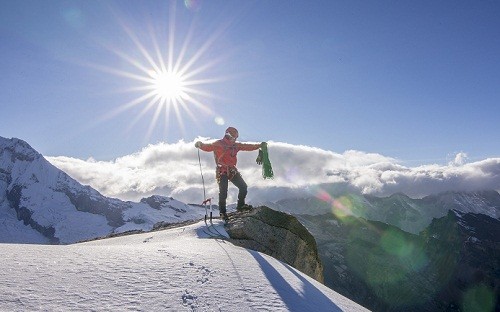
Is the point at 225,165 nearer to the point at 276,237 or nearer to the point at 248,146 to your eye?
the point at 248,146

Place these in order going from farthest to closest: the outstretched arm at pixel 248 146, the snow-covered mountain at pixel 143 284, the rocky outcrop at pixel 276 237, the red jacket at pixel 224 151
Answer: the outstretched arm at pixel 248 146 → the red jacket at pixel 224 151 → the rocky outcrop at pixel 276 237 → the snow-covered mountain at pixel 143 284

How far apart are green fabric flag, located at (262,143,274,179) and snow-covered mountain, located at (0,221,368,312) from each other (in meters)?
8.45

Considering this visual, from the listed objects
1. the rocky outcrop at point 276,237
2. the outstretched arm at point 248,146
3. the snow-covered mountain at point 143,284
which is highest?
the outstretched arm at point 248,146

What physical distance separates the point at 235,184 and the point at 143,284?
400 inches

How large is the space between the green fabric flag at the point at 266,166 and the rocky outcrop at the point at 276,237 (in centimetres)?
149

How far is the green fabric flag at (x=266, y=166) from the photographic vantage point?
15500 millimetres

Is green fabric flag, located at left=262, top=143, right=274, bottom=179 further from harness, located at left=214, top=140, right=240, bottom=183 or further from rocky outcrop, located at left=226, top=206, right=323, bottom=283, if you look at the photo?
rocky outcrop, located at left=226, top=206, right=323, bottom=283

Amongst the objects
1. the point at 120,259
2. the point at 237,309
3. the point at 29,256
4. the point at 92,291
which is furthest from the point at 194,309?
the point at 29,256

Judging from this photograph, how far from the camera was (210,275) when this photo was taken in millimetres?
6039

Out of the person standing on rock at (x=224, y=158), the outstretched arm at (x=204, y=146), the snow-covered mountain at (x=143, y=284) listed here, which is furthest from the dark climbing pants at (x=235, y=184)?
the snow-covered mountain at (x=143, y=284)

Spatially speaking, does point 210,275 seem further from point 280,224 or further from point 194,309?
point 280,224

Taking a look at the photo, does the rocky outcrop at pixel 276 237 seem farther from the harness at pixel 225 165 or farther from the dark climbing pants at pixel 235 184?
the harness at pixel 225 165

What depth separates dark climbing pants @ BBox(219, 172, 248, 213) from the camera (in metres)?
14.6

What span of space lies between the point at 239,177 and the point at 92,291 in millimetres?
10550
